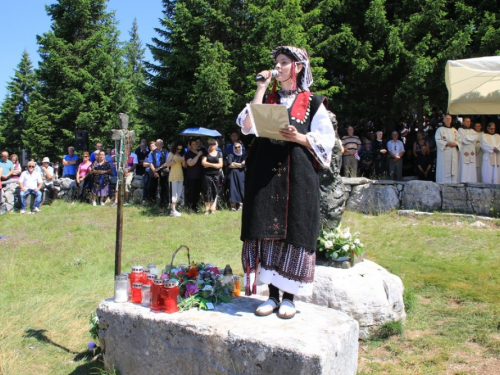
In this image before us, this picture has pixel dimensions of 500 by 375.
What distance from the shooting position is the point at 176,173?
37.8ft

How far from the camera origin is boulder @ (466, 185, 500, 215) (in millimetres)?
9984

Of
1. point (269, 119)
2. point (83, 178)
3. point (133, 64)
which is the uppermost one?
point (133, 64)

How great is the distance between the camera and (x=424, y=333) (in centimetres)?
478

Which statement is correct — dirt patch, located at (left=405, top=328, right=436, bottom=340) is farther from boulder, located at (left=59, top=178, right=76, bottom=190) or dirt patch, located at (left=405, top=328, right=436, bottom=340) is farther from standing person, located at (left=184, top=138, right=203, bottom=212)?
boulder, located at (left=59, top=178, right=76, bottom=190)

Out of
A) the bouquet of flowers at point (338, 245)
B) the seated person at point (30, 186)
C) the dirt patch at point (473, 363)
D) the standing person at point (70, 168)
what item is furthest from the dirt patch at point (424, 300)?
the standing person at point (70, 168)

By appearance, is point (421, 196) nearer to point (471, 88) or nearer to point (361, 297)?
point (471, 88)

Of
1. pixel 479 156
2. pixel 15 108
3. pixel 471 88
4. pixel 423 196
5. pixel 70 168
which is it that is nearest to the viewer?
pixel 471 88

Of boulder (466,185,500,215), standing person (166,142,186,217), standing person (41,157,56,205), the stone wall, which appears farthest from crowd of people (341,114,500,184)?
standing person (41,157,56,205)

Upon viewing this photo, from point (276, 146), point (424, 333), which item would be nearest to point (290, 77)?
point (276, 146)

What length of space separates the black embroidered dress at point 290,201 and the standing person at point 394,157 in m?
9.05

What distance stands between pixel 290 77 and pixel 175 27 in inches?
444

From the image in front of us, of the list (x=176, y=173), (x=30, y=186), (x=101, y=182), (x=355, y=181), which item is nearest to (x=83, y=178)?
(x=101, y=182)

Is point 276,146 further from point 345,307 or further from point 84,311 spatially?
point 84,311

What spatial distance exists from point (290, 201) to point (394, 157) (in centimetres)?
923
